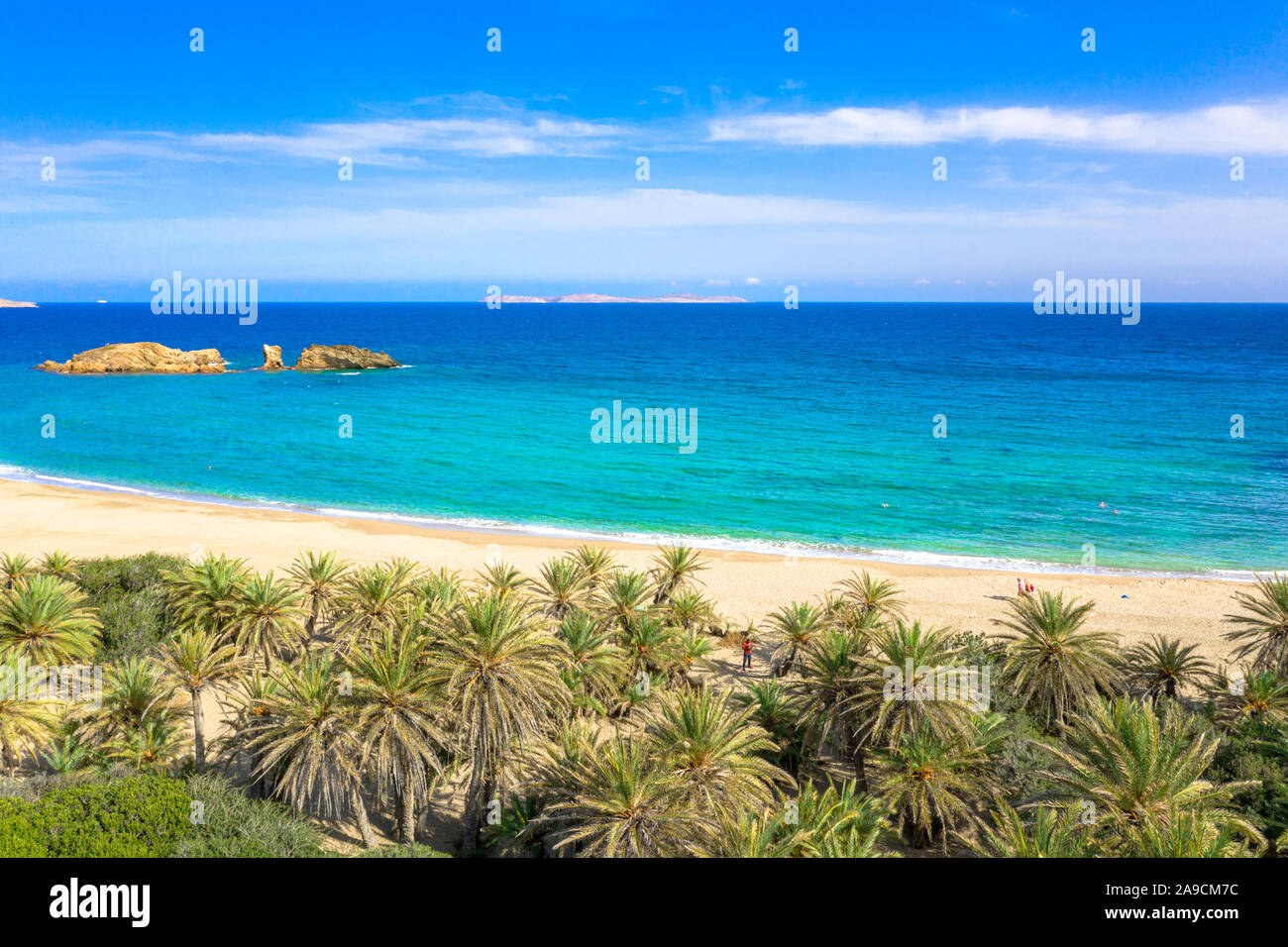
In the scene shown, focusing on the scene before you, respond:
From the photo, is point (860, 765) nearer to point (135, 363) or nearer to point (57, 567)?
point (57, 567)

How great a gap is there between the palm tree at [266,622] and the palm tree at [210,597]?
511 mm

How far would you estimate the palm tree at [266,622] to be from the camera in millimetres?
22016

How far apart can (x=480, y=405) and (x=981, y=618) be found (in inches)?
2732

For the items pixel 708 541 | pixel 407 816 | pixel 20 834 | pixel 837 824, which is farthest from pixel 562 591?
pixel 708 541

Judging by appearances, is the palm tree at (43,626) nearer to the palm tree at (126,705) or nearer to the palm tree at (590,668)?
the palm tree at (126,705)

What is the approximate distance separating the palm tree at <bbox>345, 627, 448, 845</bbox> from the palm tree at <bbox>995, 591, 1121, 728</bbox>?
47.5 ft

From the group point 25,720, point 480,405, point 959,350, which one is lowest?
point 25,720

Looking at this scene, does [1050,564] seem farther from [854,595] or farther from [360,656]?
[360,656]

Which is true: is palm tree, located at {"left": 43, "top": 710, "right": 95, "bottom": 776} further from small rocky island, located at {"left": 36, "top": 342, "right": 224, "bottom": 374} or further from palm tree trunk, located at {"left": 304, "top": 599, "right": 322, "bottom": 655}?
small rocky island, located at {"left": 36, "top": 342, "right": 224, "bottom": 374}

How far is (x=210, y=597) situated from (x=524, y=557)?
1678 cm

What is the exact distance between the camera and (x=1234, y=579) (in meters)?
37.3

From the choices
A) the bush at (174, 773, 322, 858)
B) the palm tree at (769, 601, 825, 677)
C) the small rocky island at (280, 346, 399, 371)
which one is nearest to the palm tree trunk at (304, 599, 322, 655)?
the bush at (174, 773, 322, 858)
